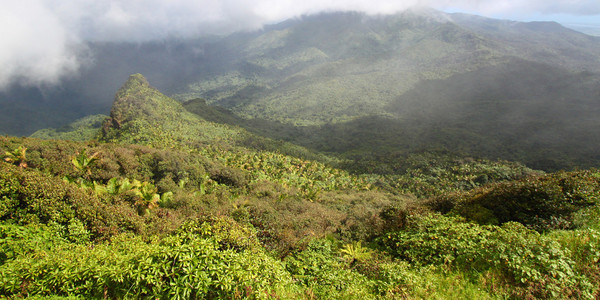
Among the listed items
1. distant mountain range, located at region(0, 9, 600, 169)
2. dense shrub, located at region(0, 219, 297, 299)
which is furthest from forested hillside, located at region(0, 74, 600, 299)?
distant mountain range, located at region(0, 9, 600, 169)

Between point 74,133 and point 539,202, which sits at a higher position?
point 539,202

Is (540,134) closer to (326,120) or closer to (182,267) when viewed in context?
(326,120)

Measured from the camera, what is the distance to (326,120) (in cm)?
14312

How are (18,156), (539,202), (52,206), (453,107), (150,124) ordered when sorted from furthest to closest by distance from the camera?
(453,107)
(150,124)
(18,156)
(539,202)
(52,206)

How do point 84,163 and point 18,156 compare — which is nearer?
point 18,156

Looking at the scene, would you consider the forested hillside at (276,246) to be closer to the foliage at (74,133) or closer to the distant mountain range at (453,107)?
the foliage at (74,133)

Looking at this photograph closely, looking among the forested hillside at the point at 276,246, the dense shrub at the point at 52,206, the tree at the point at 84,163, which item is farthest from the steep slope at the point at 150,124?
the dense shrub at the point at 52,206

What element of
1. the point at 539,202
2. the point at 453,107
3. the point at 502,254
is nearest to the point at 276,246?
the point at 502,254

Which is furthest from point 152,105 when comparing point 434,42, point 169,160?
point 434,42

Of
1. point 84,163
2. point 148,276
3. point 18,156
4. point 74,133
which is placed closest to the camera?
point 148,276

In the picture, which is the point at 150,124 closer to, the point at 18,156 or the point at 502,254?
the point at 18,156

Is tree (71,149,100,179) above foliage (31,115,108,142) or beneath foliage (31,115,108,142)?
above

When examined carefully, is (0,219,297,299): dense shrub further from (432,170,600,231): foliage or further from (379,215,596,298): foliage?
(432,170,600,231): foliage

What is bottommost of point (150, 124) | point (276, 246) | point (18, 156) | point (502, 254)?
point (150, 124)
